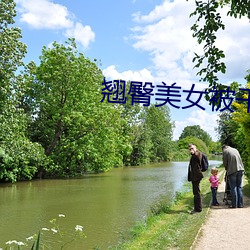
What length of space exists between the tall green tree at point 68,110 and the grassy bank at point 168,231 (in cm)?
1701

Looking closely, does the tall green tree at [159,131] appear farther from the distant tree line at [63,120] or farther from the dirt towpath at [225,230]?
the dirt towpath at [225,230]

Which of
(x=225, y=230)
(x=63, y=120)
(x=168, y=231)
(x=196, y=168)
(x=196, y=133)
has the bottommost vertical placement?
(x=168, y=231)

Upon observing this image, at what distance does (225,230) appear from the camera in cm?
778

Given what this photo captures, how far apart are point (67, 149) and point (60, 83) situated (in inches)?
202

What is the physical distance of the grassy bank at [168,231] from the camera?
23.1ft

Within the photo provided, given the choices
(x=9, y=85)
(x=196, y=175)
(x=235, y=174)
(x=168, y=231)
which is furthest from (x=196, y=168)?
(x=9, y=85)

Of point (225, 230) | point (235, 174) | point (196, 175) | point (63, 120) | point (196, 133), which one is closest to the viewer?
point (225, 230)

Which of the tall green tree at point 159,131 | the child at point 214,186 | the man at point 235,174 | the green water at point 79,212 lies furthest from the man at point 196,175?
the tall green tree at point 159,131

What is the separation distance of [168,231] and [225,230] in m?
1.23

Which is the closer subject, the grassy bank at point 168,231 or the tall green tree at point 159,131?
the grassy bank at point 168,231

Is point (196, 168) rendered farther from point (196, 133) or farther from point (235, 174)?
point (196, 133)

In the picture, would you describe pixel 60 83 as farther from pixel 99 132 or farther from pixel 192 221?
pixel 192 221

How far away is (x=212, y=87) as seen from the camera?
372cm

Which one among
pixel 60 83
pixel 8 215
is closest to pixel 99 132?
pixel 60 83
